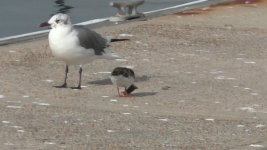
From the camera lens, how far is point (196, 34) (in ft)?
38.7

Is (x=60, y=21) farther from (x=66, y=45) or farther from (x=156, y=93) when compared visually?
(x=156, y=93)

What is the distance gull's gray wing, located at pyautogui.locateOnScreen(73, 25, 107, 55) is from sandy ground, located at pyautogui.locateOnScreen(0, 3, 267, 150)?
0.99 feet

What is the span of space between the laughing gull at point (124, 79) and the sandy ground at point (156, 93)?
0.08 meters

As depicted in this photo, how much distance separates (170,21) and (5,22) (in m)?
3.06

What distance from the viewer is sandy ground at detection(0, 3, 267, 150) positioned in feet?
25.2

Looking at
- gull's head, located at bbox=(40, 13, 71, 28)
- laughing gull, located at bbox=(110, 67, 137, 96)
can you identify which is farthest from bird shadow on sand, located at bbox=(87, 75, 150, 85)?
gull's head, located at bbox=(40, 13, 71, 28)

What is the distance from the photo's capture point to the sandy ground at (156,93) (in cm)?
767

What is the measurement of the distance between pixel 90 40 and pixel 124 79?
0.68 metres

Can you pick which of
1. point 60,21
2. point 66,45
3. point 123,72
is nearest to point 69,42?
point 66,45

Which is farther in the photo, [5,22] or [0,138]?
[5,22]

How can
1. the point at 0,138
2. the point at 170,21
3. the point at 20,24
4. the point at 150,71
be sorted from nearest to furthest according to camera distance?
the point at 0,138
the point at 150,71
the point at 170,21
the point at 20,24

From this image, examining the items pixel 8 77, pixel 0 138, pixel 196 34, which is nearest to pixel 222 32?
pixel 196 34

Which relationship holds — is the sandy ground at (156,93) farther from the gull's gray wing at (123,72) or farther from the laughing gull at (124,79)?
the gull's gray wing at (123,72)

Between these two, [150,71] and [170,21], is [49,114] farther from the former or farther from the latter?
[170,21]
